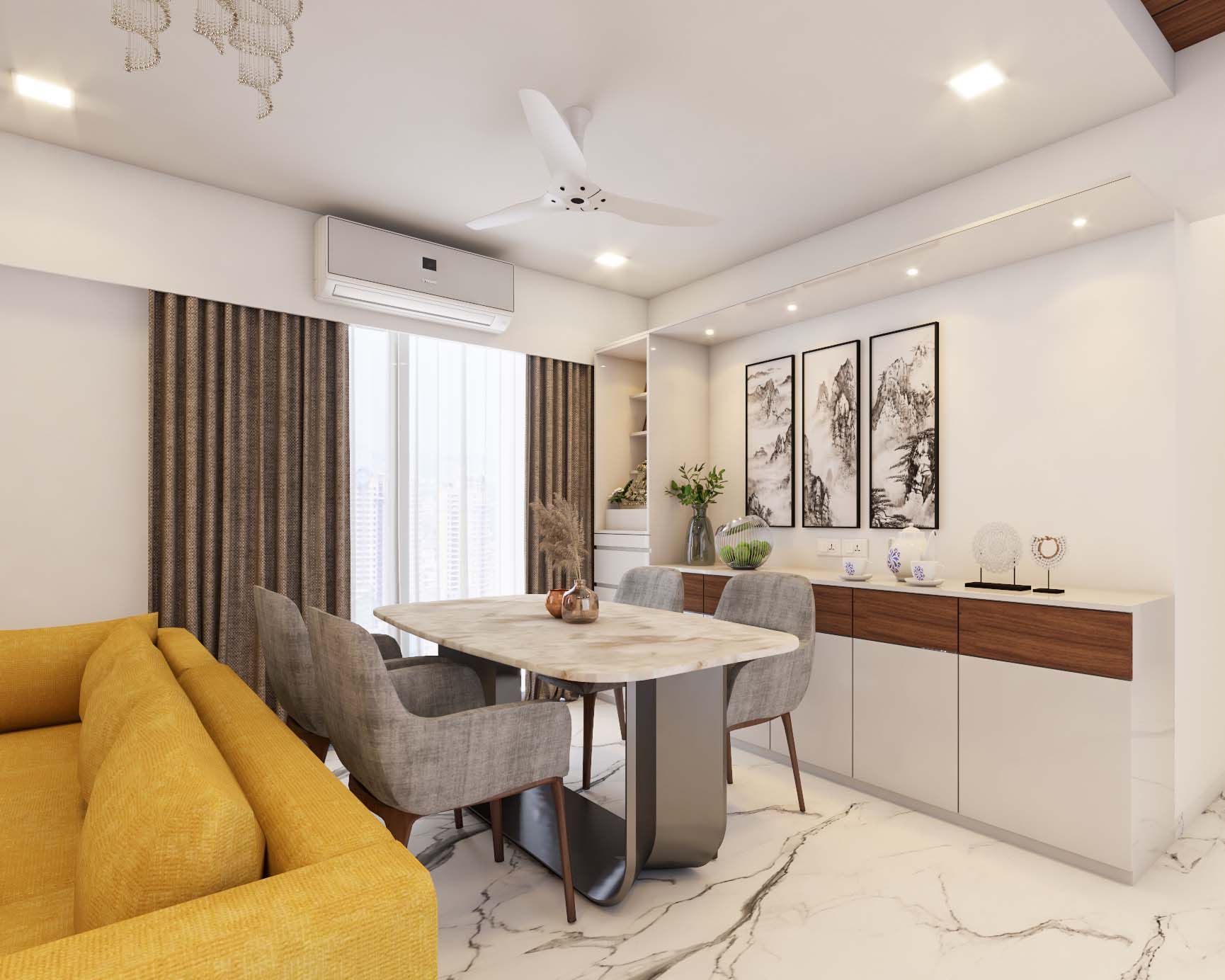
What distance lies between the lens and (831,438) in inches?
152

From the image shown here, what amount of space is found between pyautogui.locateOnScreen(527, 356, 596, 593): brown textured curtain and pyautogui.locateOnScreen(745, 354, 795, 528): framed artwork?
42.4 inches

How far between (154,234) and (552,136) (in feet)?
6.96

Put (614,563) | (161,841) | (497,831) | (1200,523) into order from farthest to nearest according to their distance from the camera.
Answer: (614,563) → (1200,523) → (497,831) → (161,841)

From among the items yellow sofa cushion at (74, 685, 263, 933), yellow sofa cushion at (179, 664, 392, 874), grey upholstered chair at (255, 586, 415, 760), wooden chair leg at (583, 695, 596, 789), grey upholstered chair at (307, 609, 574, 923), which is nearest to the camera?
yellow sofa cushion at (74, 685, 263, 933)

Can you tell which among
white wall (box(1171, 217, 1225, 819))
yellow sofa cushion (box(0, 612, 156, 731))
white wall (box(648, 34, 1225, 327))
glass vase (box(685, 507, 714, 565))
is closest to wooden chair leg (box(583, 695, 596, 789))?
glass vase (box(685, 507, 714, 565))

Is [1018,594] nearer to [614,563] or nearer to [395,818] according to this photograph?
[395,818]

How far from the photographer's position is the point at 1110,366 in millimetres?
2805

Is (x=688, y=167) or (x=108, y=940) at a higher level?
(x=688, y=167)

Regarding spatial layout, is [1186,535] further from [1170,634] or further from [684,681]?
[684,681]

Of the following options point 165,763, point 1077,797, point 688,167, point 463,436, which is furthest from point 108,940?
point 463,436

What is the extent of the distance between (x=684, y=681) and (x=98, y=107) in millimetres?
3059

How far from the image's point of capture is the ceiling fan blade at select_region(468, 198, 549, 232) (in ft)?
8.84

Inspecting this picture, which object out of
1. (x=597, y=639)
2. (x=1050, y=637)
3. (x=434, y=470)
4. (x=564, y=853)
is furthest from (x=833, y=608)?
(x=434, y=470)

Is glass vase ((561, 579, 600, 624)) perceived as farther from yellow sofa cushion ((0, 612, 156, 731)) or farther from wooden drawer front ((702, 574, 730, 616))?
yellow sofa cushion ((0, 612, 156, 731))
